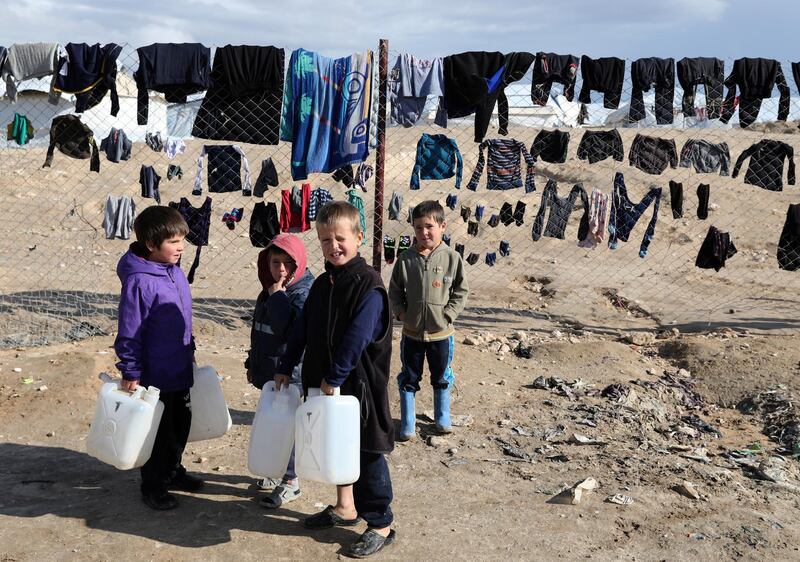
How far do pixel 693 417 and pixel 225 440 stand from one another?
3650 millimetres

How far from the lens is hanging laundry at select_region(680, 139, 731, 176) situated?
25.9ft

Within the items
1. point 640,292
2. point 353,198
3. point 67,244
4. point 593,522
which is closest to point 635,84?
point 353,198

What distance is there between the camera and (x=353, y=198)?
7141mm

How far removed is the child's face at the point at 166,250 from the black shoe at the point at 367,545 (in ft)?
5.49

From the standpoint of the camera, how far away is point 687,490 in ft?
14.4

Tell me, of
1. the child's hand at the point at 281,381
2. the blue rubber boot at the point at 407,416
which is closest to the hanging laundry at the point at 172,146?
the blue rubber boot at the point at 407,416

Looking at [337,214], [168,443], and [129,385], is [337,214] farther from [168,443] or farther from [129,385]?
[168,443]

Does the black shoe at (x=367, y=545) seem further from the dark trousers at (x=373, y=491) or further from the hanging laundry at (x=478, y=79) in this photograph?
the hanging laundry at (x=478, y=79)

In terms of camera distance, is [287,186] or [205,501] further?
[287,186]

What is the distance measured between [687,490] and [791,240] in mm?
4486

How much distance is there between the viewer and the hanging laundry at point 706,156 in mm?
7883

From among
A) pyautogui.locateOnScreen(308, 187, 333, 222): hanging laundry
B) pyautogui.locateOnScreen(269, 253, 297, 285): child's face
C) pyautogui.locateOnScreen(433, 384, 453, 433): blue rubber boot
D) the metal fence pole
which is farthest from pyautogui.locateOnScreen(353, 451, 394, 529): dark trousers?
pyautogui.locateOnScreen(308, 187, 333, 222): hanging laundry

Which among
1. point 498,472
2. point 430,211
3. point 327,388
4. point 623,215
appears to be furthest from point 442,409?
point 623,215

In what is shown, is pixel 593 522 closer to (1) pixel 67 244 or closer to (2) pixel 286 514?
(2) pixel 286 514
